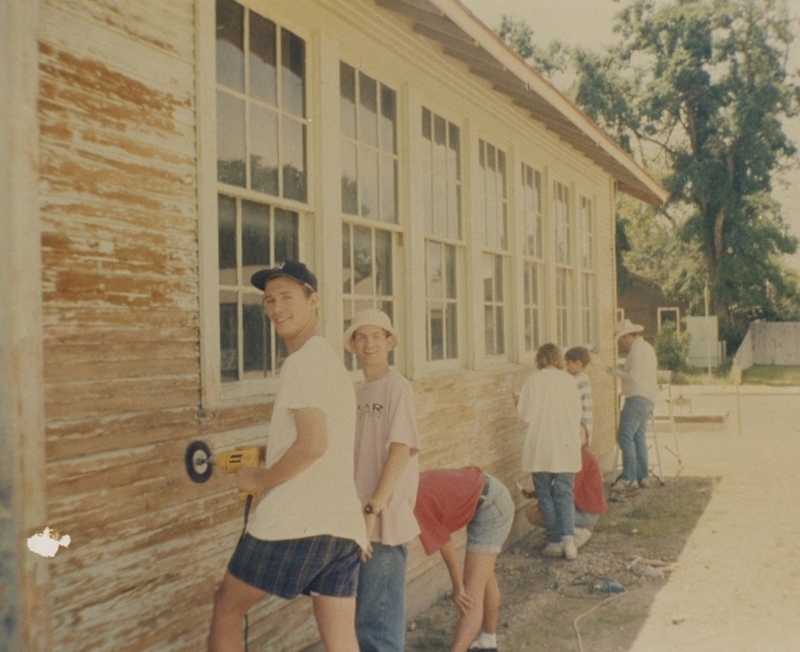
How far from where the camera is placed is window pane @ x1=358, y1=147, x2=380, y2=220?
5.74 meters

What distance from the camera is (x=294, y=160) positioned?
4.94 metres

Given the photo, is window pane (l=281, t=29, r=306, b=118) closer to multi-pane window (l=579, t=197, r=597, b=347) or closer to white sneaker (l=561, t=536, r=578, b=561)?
white sneaker (l=561, t=536, r=578, b=561)

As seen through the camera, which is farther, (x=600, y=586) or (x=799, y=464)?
(x=799, y=464)

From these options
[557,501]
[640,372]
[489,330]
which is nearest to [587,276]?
[640,372]

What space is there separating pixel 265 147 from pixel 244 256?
61cm

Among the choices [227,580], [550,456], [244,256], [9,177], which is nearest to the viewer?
[9,177]

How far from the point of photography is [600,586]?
6750 mm

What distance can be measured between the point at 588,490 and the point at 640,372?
3144 mm

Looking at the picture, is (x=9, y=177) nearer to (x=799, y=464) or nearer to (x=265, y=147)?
(x=265, y=147)

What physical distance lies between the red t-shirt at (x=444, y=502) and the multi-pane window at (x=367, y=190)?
4.05 feet

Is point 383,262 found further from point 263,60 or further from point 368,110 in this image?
point 263,60

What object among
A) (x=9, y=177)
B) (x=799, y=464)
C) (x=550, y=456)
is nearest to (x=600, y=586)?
(x=550, y=456)

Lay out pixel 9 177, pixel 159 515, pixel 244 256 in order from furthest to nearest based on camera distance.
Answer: pixel 244 256, pixel 159 515, pixel 9 177

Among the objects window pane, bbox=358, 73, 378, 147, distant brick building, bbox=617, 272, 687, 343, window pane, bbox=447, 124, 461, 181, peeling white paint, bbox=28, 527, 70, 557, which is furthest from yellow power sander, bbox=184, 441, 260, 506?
distant brick building, bbox=617, 272, 687, 343
